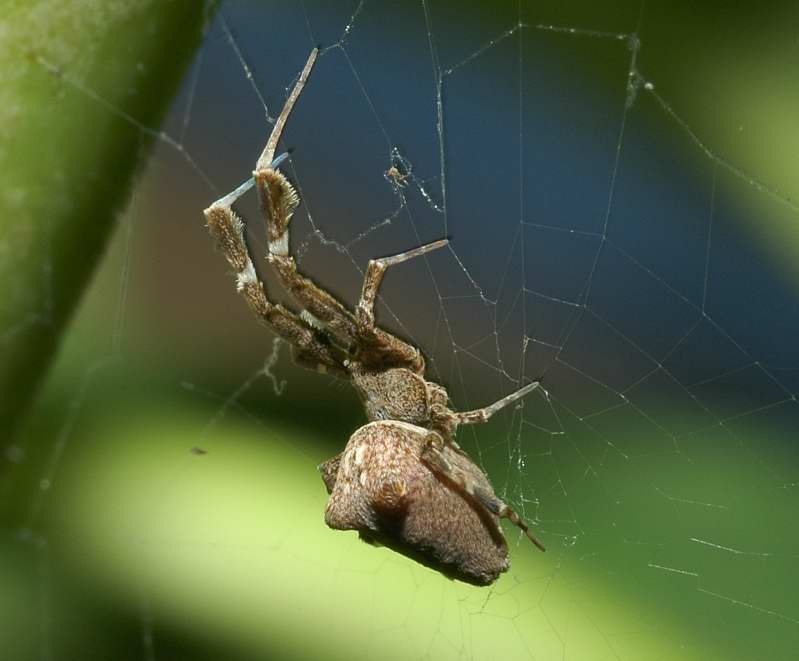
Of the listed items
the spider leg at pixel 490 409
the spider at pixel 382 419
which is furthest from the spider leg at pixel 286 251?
the spider leg at pixel 490 409

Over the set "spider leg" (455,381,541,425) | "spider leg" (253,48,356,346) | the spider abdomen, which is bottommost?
the spider abdomen

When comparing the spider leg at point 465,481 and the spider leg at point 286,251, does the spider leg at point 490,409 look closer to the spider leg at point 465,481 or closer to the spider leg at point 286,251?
the spider leg at point 465,481

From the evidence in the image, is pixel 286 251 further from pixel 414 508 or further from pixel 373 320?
pixel 414 508

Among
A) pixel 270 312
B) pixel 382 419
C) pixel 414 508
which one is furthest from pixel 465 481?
pixel 270 312

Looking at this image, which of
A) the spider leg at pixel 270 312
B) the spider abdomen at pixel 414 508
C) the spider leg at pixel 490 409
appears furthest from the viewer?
the spider leg at pixel 270 312

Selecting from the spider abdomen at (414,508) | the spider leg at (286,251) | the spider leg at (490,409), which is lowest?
the spider abdomen at (414,508)

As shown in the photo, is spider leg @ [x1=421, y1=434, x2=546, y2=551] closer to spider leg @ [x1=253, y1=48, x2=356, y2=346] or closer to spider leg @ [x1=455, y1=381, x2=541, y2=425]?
spider leg @ [x1=455, y1=381, x2=541, y2=425]

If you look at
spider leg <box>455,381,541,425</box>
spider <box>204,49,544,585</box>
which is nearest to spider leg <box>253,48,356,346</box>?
spider <box>204,49,544,585</box>

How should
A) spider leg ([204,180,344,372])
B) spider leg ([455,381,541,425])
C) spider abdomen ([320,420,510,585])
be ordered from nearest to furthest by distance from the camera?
spider abdomen ([320,420,510,585]), spider leg ([455,381,541,425]), spider leg ([204,180,344,372])

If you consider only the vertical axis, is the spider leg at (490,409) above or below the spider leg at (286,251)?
below
